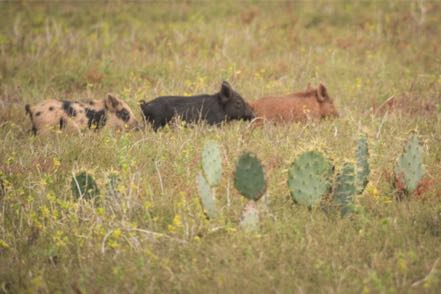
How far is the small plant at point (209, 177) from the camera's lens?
6082 mm

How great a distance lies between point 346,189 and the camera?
6.41 meters

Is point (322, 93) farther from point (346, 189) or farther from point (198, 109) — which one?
point (346, 189)

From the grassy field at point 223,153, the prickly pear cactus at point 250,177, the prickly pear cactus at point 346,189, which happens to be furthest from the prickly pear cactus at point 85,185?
the prickly pear cactus at point 346,189

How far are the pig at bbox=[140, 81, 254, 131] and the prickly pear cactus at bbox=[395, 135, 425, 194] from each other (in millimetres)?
3533

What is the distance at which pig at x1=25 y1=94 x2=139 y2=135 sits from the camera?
986cm

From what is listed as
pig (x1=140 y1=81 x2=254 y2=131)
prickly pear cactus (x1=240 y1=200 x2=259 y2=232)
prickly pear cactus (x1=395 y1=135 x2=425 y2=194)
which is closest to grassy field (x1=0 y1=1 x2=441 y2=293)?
prickly pear cactus (x1=240 y1=200 x2=259 y2=232)

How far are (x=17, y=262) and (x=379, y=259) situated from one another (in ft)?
9.35

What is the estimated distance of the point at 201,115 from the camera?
9.95m

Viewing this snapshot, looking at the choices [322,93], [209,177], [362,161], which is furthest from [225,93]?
[209,177]

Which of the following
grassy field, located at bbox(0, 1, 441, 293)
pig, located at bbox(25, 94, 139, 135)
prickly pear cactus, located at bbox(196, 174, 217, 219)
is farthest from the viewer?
pig, located at bbox(25, 94, 139, 135)

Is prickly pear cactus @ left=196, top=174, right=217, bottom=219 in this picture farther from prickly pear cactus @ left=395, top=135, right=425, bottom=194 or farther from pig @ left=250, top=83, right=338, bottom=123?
pig @ left=250, top=83, right=338, bottom=123

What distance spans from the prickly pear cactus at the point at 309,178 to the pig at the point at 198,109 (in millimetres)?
3395

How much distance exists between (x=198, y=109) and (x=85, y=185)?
3665 millimetres

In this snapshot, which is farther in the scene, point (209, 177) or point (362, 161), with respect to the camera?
point (362, 161)
